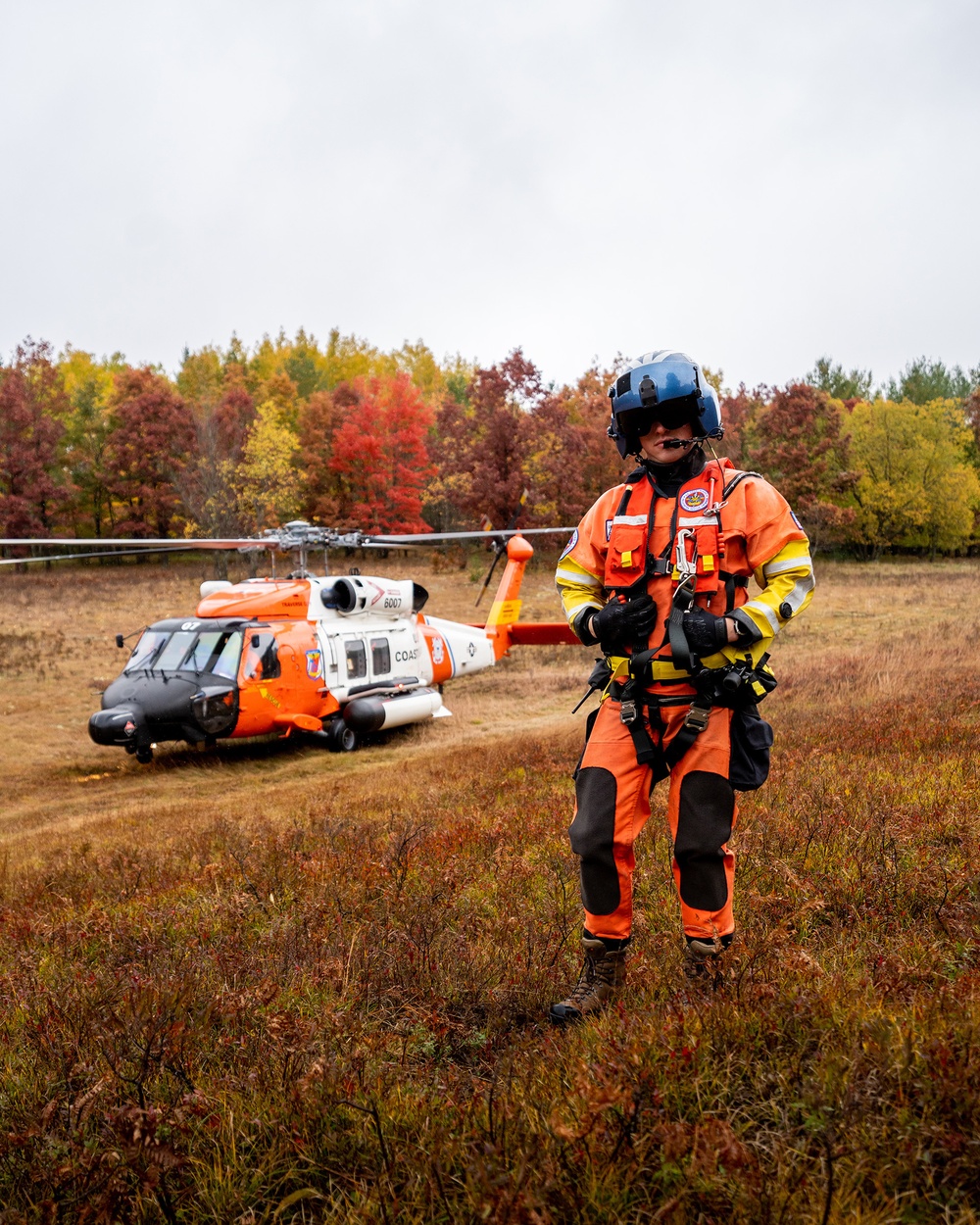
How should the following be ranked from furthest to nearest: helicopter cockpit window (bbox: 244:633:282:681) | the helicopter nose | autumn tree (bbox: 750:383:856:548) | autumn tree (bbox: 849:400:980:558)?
1. autumn tree (bbox: 849:400:980:558)
2. autumn tree (bbox: 750:383:856:548)
3. helicopter cockpit window (bbox: 244:633:282:681)
4. the helicopter nose

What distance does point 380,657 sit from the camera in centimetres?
1505

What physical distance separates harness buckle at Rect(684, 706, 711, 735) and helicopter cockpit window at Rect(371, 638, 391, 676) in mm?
11695

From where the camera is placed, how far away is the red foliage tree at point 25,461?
41.8 meters

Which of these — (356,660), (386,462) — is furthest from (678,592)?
(386,462)

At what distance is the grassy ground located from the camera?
205 cm

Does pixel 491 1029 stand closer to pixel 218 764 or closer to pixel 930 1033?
pixel 930 1033

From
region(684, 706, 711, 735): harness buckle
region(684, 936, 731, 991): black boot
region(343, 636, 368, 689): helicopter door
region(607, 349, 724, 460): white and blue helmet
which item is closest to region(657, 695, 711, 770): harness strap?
region(684, 706, 711, 735): harness buckle

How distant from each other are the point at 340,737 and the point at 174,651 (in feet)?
9.01

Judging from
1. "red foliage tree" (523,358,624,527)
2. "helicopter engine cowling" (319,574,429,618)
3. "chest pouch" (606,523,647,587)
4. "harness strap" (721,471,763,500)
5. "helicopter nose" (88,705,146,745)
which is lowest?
"helicopter nose" (88,705,146,745)

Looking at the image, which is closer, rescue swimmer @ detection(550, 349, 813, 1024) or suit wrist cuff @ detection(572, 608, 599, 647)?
rescue swimmer @ detection(550, 349, 813, 1024)

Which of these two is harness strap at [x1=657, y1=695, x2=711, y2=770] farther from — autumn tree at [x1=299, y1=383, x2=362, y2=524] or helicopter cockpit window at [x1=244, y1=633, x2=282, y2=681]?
autumn tree at [x1=299, y1=383, x2=362, y2=524]

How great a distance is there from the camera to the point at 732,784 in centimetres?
347

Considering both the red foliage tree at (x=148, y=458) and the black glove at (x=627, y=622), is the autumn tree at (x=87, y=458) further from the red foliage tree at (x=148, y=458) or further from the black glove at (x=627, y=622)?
the black glove at (x=627, y=622)

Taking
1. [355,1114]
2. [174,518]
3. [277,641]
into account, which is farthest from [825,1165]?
Result: [174,518]
